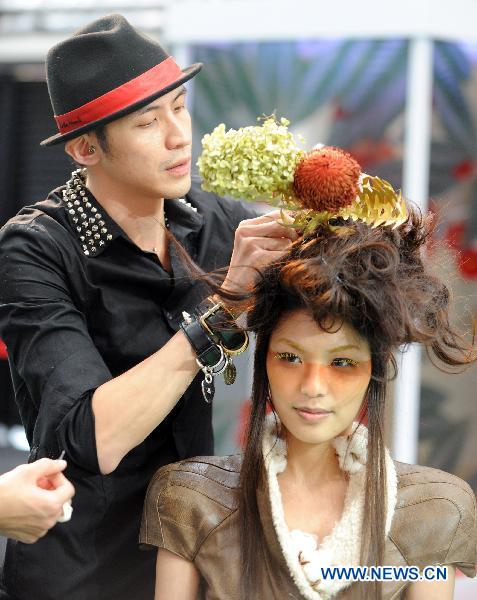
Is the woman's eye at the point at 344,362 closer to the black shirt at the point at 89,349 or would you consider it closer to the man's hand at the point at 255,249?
the man's hand at the point at 255,249

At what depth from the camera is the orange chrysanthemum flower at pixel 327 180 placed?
72.1 inches

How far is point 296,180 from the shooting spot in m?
1.88

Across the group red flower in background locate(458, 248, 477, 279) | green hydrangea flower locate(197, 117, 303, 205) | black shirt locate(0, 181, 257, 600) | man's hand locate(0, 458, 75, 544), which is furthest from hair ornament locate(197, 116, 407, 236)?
red flower in background locate(458, 248, 477, 279)

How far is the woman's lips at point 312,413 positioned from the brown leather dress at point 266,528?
0.64ft

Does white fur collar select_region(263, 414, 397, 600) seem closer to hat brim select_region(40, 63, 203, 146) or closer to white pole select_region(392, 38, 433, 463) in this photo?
hat brim select_region(40, 63, 203, 146)

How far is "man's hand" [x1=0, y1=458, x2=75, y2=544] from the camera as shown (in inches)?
68.6

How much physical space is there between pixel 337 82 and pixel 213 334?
2.52 meters

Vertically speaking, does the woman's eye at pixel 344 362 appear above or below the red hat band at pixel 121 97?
below

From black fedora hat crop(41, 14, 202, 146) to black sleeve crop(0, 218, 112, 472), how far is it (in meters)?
0.27

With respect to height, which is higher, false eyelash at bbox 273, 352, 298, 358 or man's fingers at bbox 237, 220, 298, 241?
man's fingers at bbox 237, 220, 298, 241

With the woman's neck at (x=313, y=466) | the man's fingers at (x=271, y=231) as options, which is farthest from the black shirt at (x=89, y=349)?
the woman's neck at (x=313, y=466)

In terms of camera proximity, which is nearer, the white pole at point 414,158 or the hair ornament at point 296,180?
the hair ornament at point 296,180

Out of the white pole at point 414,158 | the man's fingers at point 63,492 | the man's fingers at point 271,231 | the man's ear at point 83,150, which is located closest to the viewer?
the man's fingers at point 63,492

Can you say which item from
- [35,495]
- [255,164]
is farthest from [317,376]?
[35,495]
